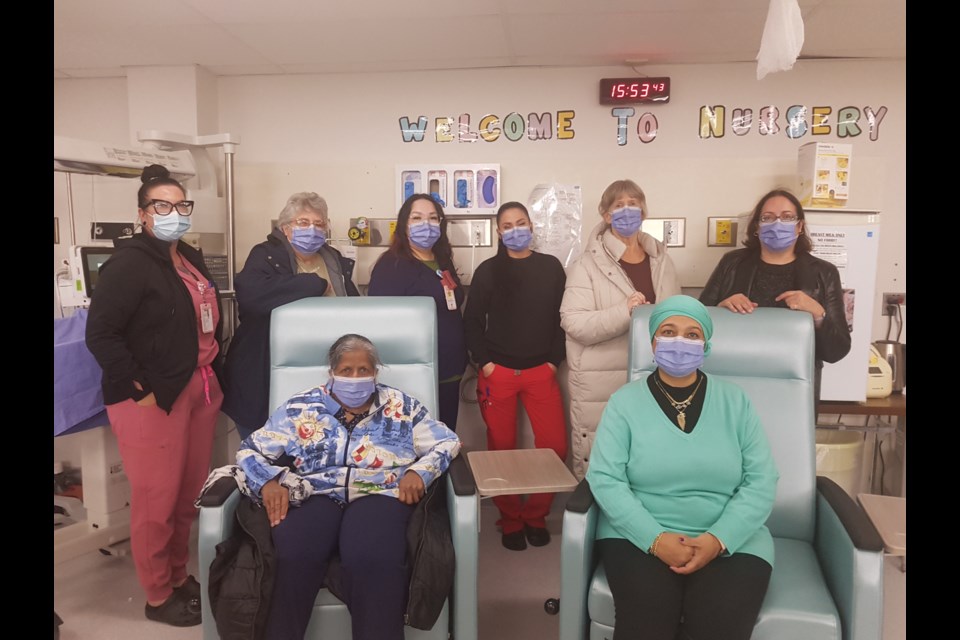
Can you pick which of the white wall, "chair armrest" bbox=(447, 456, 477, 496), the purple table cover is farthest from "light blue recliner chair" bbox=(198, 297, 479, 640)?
the white wall

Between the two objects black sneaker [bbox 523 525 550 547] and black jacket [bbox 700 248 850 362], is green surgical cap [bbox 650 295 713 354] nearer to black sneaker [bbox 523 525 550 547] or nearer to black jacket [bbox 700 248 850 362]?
black jacket [bbox 700 248 850 362]

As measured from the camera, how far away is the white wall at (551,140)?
129 inches

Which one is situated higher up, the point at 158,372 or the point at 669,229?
the point at 669,229

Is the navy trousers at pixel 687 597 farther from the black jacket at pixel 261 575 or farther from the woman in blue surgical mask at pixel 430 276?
the woman in blue surgical mask at pixel 430 276

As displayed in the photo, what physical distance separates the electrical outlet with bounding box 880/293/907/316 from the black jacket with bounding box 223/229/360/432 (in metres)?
2.89

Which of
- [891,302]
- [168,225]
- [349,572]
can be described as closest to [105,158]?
[168,225]

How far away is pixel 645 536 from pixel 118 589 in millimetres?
2158

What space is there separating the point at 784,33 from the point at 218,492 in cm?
220

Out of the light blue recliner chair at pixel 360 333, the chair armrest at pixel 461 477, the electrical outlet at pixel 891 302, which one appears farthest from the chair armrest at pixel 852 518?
the electrical outlet at pixel 891 302

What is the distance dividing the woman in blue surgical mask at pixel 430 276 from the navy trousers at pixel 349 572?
3.52ft

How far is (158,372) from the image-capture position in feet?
6.86

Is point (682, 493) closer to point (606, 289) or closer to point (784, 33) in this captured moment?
point (606, 289)

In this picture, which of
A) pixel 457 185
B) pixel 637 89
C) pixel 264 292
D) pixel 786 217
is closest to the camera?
pixel 786 217

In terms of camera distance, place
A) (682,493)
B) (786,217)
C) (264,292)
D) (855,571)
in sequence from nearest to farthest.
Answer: (855,571) → (682,493) → (786,217) → (264,292)
